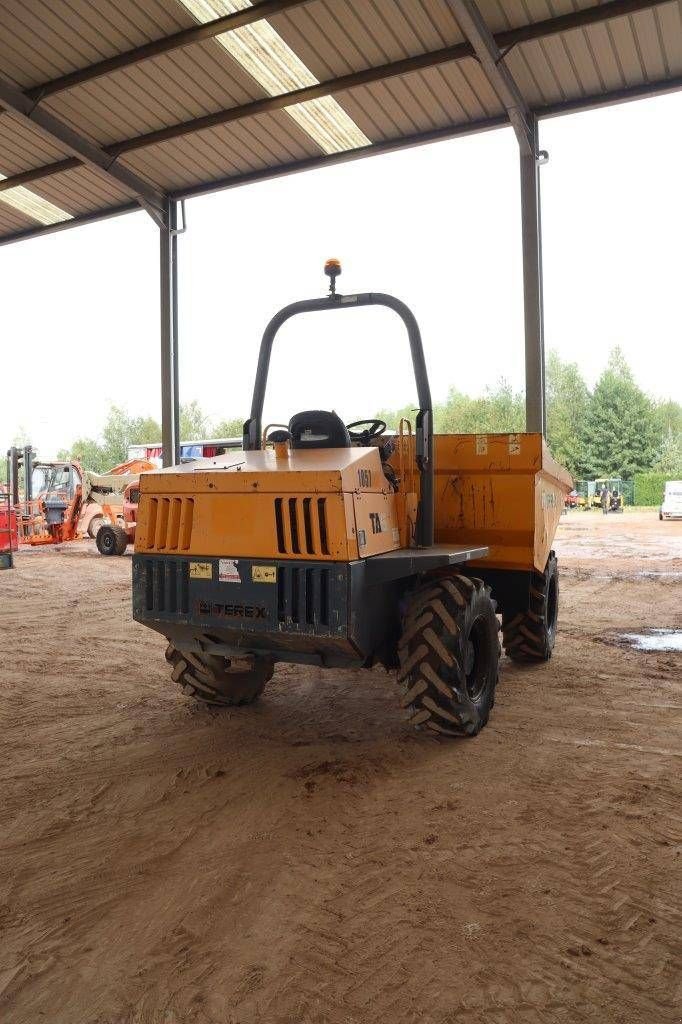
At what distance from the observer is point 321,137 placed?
35.3ft

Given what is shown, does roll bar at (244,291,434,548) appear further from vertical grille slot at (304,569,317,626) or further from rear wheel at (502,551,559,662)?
rear wheel at (502,551,559,662)

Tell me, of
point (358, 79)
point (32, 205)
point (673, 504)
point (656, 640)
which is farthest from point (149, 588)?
point (673, 504)

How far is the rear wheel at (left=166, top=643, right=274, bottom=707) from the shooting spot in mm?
4453

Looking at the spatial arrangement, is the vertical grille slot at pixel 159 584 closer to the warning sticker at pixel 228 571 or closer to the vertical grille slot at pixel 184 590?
the vertical grille slot at pixel 184 590

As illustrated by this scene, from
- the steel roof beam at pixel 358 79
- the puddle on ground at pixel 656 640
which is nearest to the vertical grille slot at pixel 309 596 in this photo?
the puddle on ground at pixel 656 640

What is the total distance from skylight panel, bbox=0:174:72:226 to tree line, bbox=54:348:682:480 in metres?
27.7

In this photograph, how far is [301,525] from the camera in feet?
11.8

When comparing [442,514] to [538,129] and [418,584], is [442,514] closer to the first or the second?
[418,584]

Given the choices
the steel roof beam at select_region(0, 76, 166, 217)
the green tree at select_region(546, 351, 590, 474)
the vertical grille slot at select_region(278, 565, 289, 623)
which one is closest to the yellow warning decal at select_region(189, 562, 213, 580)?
the vertical grille slot at select_region(278, 565, 289, 623)

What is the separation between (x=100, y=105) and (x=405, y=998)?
11290 mm

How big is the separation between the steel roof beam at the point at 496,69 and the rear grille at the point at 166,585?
22.3 ft

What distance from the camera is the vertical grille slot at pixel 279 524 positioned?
12.0ft

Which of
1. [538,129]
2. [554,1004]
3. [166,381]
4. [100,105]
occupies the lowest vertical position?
[554,1004]

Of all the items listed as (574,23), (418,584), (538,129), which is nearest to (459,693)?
(418,584)
